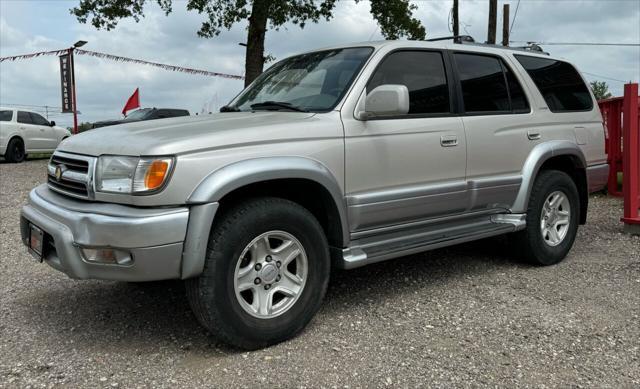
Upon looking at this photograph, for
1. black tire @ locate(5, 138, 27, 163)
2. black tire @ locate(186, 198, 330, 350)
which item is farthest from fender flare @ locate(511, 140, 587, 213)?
black tire @ locate(5, 138, 27, 163)

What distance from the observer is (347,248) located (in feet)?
11.6

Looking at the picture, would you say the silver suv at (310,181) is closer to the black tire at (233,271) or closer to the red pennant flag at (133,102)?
the black tire at (233,271)

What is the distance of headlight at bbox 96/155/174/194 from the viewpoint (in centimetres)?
286

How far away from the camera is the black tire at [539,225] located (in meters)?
4.79

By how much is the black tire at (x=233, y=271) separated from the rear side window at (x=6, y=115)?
626 inches

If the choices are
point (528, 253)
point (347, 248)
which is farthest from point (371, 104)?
point (528, 253)

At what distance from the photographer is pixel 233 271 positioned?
3047mm

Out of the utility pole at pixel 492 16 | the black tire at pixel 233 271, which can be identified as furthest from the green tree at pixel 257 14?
the black tire at pixel 233 271

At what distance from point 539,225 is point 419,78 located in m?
1.77

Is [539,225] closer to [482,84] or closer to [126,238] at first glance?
[482,84]

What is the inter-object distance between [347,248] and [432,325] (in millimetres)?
740

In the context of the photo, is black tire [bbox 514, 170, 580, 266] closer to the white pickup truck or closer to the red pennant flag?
the white pickup truck

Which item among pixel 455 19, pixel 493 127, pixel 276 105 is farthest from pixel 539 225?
pixel 455 19

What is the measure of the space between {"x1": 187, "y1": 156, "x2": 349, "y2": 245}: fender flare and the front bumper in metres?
0.16
